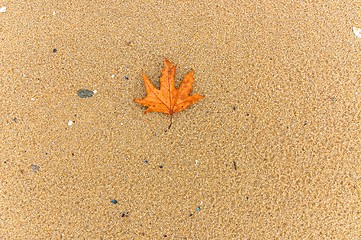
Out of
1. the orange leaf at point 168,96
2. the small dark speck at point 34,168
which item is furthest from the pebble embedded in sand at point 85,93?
the small dark speck at point 34,168

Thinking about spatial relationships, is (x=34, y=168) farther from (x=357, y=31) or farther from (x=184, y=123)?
(x=357, y=31)

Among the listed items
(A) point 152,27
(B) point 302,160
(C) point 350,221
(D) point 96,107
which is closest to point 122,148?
(D) point 96,107

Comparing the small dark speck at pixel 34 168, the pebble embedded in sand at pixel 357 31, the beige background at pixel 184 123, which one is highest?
the pebble embedded in sand at pixel 357 31

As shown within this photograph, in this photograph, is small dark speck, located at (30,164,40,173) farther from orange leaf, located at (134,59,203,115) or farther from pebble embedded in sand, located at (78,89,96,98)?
orange leaf, located at (134,59,203,115)

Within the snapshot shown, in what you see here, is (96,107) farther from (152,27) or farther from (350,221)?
(350,221)

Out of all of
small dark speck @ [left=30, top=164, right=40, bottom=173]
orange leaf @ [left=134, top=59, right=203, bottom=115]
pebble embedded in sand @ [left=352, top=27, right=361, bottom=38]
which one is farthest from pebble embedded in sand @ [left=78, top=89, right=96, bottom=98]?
pebble embedded in sand @ [left=352, top=27, right=361, bottom=38]

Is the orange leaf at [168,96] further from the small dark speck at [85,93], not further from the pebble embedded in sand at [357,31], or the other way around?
the pebble embedded in sand at [357,31]
